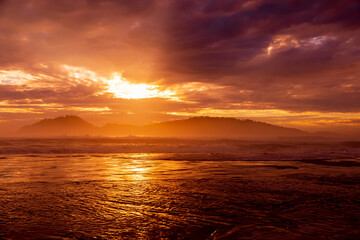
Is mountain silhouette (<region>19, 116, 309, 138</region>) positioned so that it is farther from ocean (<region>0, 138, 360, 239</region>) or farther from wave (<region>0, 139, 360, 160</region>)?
ocean (<region>0, 138, 360, 239</region>)

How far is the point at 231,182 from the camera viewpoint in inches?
384

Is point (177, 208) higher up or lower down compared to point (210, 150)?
higher up

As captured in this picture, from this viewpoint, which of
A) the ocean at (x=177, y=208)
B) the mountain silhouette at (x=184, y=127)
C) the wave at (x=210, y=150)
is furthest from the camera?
the mountain silhouette at (x=184, y=127)

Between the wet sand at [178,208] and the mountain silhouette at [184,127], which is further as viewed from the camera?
the mountain silhouette at [184,127]

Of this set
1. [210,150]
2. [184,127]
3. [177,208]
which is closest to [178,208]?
[177,208]

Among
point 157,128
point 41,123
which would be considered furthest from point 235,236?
point 41,123

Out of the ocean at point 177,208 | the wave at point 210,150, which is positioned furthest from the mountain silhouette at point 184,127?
the ocean at point 177,208

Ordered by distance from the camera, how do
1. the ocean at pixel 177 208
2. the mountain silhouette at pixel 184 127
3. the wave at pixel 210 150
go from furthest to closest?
the mountain silhouette at pixel 184 127, the wave at pixel 210 150, the ocean at pixel 177 208

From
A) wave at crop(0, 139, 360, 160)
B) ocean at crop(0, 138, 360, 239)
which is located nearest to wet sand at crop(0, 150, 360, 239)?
ocean at crop(0, 138, 360, 239)

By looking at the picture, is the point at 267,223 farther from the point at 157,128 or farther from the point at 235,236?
the point at 157,128

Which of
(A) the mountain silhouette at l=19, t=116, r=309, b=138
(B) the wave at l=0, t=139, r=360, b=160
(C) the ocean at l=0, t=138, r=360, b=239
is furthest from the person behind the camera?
(A) the mountain silhouette at l=19, t=116, r=309, b=138

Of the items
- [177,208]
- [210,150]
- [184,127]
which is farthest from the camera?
[184,127]

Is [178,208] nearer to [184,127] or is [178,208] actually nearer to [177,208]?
[177,208]

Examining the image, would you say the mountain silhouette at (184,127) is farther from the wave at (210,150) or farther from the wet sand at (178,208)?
the wet sand at (178,208)
